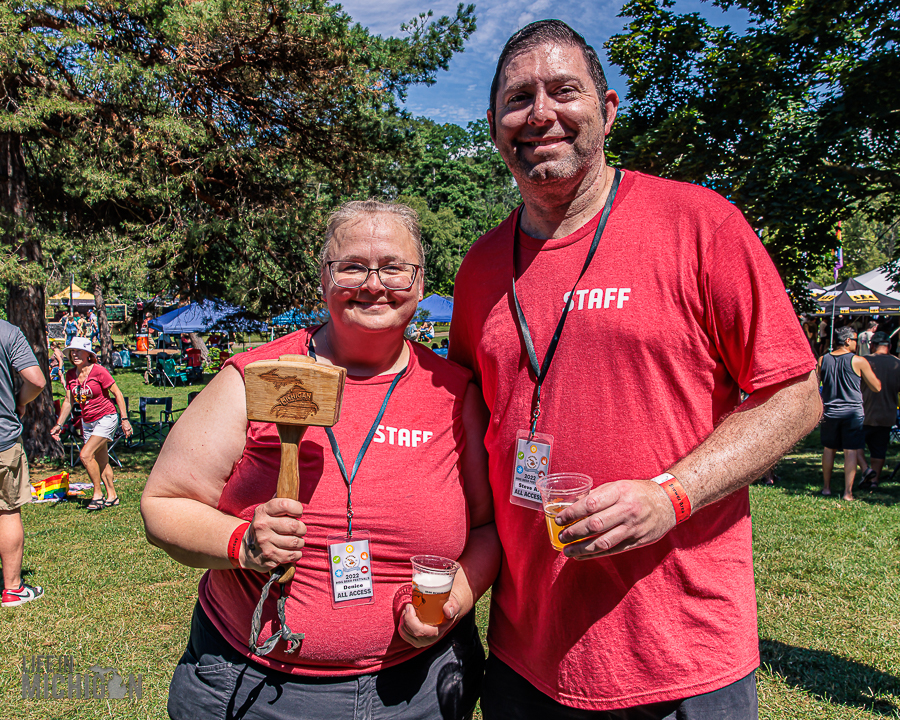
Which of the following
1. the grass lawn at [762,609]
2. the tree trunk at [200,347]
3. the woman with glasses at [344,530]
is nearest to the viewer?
the woman with glasses at [344,530]

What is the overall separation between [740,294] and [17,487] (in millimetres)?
5898

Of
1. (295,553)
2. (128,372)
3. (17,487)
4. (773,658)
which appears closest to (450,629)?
(295,553)

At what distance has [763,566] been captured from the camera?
6.05 meters

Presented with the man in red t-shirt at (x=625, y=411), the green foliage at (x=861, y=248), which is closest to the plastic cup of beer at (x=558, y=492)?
the man in red t-shirt at (x=625, y=411)

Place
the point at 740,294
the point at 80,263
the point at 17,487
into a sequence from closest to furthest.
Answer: the point at 740,294
the point at 17,487
the point at 80,263

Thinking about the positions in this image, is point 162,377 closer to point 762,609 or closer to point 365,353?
point 762,609

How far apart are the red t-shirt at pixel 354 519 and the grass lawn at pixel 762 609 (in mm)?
2692

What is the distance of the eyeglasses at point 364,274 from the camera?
1960 millimetres

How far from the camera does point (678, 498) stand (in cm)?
144

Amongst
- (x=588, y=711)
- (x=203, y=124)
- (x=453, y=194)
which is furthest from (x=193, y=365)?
(x=453, y=194)

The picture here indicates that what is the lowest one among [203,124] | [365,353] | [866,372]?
[866,372]

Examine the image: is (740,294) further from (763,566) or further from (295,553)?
(763,566)

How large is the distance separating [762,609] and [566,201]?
4.72 m

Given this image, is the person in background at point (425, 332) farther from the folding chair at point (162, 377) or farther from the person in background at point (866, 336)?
the person in background at point (866, 336)
